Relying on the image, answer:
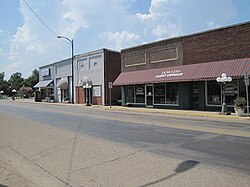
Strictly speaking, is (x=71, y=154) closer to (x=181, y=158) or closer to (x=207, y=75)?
(x=181, y=158)

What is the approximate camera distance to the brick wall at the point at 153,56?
25.5m

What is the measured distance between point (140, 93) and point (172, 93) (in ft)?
16.2

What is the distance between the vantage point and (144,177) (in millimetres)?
5418

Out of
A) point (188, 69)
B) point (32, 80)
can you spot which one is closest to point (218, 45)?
point (188, 69)

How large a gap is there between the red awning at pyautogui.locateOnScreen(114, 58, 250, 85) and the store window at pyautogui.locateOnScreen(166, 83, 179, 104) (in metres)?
1.38

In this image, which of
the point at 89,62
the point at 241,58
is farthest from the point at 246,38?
the point at 89,62

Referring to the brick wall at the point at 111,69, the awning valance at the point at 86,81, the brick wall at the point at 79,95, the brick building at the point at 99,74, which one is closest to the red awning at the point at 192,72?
the brick wall at the point at 111,69

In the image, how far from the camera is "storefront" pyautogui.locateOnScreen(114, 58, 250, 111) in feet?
67.1

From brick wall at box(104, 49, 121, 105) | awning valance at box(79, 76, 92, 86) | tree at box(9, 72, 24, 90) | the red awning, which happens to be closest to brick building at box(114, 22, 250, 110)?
the red awning

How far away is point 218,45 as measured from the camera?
2180 centimetres

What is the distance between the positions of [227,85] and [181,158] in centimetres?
1606

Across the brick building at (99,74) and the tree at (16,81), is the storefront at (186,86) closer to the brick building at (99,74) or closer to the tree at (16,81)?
the brick building at (99,74)

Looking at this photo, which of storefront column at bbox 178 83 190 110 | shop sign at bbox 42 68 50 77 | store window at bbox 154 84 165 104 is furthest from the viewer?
shop sign at bbox 42 68 50 77

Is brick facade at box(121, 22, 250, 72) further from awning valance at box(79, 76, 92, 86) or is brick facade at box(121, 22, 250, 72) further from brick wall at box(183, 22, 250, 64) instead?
awning valance at box(79, 76, 92, 86)
